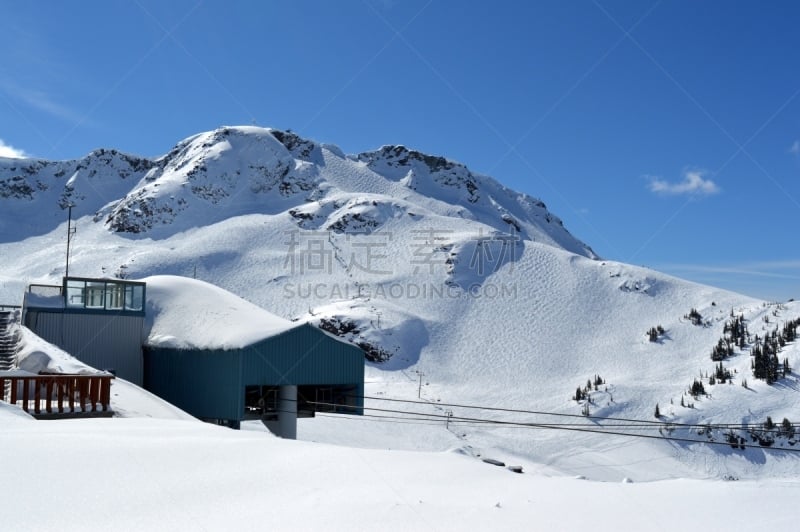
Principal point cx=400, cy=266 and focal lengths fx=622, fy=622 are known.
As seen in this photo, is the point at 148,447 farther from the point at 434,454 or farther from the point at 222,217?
the point at 222,217

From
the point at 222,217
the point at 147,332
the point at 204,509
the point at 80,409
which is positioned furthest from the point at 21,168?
the point at 204,509

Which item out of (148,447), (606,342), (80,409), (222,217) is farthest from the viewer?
(222,217)

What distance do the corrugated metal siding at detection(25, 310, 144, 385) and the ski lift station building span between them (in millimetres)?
36

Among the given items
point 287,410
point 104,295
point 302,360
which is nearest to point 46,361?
point 302,360

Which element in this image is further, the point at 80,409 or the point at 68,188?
the point at 68,188

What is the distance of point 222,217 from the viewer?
9831 cm

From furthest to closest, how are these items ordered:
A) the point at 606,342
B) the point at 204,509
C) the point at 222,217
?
the point at 222,217 → the point at 606,342 → the point at 204,509

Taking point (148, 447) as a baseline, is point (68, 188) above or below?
above

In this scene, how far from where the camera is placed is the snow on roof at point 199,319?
21859mm

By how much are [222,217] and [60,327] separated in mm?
77645

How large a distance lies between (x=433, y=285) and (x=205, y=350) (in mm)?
47109

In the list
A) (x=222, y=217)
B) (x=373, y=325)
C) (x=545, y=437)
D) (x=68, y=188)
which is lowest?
(x=545, y=437)

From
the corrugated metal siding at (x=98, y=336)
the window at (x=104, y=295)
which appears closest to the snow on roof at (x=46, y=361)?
the corrugated metal siding at (x=98, y=336)

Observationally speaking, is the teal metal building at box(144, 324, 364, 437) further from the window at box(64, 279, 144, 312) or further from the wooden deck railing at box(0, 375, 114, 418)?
the wooden deck railing at box(0, 375, 114, 418)
